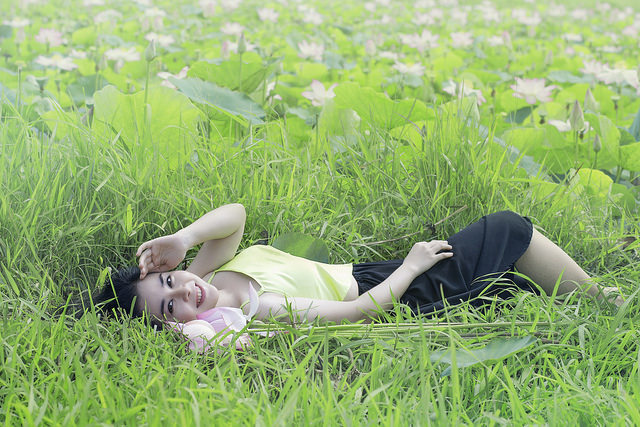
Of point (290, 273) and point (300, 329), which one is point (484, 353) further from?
point (290, 273)

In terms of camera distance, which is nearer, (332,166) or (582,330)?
(582,330)

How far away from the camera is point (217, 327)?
1.53 metres

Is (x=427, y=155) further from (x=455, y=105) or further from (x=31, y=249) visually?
(x=31, y=249)

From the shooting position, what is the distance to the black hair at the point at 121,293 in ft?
5.21

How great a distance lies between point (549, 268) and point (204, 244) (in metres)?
0.82

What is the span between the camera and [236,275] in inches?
68.0

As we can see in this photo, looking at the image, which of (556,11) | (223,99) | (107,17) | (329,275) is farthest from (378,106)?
(556,11)

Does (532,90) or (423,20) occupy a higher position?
(532,90)

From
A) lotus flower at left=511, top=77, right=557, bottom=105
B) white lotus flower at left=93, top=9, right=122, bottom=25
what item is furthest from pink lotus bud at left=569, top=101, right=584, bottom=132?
white lotus flower at left=93, top=9, right=122, bottom=25

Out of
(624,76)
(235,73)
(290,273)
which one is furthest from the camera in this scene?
(624,76)

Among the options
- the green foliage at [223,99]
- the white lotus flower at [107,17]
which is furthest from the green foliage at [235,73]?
the white lotus flower at [107,17]

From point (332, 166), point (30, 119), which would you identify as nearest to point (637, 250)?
point (332, 166)

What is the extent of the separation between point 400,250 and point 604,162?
90 cm

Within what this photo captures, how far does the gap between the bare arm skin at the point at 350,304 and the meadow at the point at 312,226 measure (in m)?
0.06
